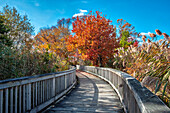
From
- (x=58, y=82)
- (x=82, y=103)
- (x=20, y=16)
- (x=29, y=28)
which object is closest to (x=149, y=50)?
(x=82, y=103)

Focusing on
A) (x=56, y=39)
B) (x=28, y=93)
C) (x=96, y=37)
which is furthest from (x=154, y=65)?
(x=56, y=39)

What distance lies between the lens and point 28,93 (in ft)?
12.9

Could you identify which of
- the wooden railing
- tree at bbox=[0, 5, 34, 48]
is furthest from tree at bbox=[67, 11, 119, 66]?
the wooden railing

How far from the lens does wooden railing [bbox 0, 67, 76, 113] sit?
3.23 meters

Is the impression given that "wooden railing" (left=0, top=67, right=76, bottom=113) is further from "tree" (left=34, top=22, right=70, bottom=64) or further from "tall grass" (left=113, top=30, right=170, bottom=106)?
"tree" (left=34, top=22, right=70, bottom=64)

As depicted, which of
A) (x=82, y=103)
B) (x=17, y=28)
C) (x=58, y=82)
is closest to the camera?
(x=82, y=103)

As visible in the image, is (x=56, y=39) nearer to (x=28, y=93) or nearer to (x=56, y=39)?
(x=56, y=39)

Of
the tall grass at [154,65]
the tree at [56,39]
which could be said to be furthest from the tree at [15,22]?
the tree at [56,39]

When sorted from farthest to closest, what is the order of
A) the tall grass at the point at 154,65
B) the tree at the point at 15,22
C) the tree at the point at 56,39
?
the tree at the point at 56,39, the tree at the point at 15,22, the tall grass at the point at 154,65

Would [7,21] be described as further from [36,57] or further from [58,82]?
[58,82]

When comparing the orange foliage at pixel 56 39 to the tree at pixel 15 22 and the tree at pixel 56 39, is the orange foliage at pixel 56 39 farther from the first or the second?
the tree at pixel 15 22

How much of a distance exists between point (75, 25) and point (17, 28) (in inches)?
276

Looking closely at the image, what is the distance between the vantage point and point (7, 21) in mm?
12125

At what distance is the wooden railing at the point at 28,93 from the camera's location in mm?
3229
